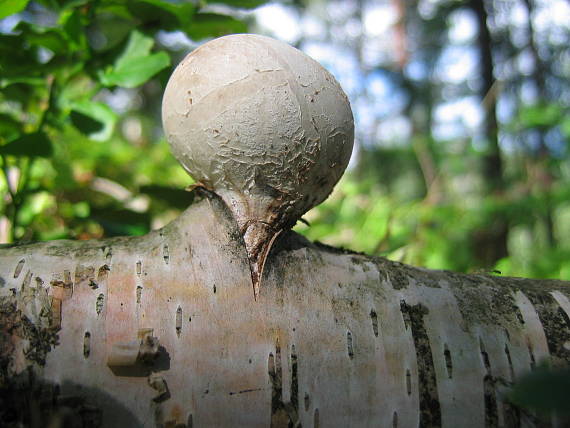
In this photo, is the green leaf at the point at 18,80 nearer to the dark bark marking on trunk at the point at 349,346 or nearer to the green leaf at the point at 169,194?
the green leaf at the point at 169,194

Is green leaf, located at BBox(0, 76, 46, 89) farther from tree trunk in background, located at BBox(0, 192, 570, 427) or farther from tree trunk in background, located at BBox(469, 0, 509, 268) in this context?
tree trunk in background, located at BBox(469, 0, 509, 268)

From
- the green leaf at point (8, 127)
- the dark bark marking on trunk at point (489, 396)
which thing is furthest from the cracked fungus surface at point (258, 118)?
the green leaf at point (8, 127)

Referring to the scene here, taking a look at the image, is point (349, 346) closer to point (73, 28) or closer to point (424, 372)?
point (424, 372)

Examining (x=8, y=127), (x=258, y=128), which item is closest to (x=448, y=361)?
(x=258, y=128)

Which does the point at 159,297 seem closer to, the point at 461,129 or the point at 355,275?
the point at 355,275

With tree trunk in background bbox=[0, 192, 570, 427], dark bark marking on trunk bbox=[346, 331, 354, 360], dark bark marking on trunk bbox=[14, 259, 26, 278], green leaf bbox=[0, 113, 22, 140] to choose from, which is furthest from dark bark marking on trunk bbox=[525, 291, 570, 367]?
green leaf bbox=[0, 113, 22, 140]

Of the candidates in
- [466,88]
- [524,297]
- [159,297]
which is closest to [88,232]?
[159,297]
